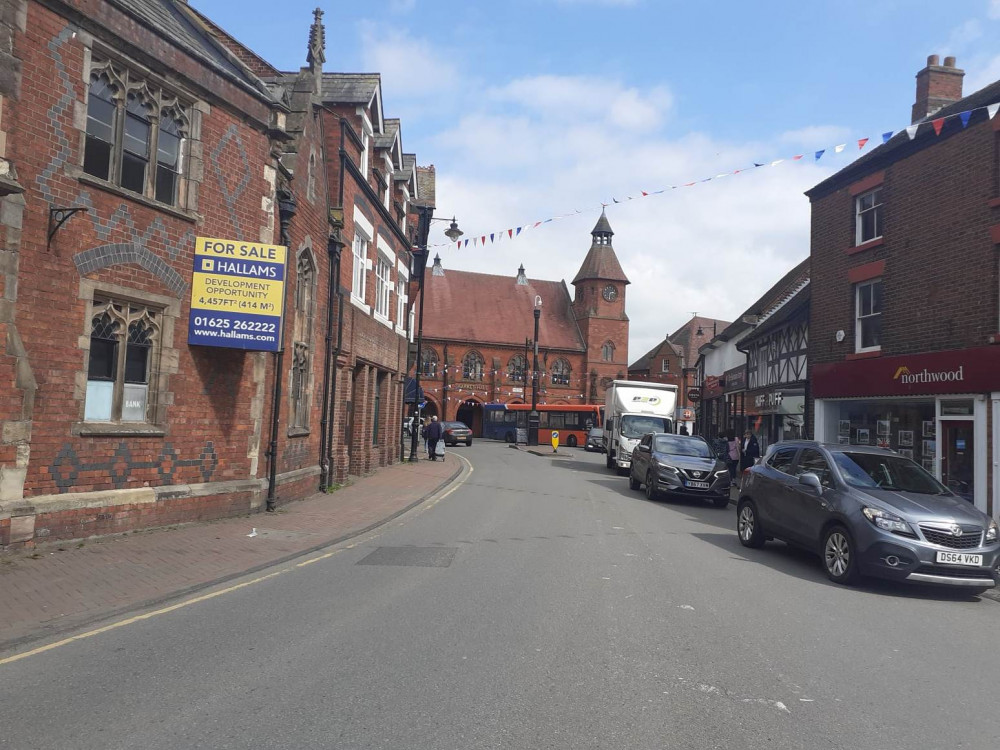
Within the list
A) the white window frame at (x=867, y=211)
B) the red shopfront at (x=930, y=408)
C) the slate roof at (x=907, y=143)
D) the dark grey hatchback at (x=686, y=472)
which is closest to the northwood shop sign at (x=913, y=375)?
the red shopfront at (x=930, y=408)

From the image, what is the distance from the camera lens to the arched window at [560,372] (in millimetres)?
72688

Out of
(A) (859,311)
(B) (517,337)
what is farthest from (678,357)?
(A) (859,311)

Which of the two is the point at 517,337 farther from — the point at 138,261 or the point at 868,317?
the point at 138,261

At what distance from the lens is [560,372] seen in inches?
2872

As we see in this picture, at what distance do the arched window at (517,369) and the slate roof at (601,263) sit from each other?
1058 cm

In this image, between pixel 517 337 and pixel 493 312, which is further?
pixel 493 312

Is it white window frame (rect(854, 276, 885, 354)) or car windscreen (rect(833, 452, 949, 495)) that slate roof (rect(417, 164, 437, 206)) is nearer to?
white window frame (rect(854, 276, 885, 354))

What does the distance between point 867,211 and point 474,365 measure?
5239cm

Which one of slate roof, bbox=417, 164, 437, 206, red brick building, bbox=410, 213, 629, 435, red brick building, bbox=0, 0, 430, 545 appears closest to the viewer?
red brick building, bbox=0, 0, 430, 545

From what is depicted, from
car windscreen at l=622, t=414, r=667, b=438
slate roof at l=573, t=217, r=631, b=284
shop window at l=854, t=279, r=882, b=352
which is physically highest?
slate roof at l=573, t=217, r=631, b=284

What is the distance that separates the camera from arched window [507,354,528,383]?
233ft

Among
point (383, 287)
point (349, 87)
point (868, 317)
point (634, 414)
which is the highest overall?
point (349, 87)

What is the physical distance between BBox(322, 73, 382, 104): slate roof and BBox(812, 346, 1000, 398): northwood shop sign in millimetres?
13662

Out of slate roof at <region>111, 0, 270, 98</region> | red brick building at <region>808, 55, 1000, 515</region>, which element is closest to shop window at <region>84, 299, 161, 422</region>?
slate roof at <region>111, 0, 270, 98</region>
